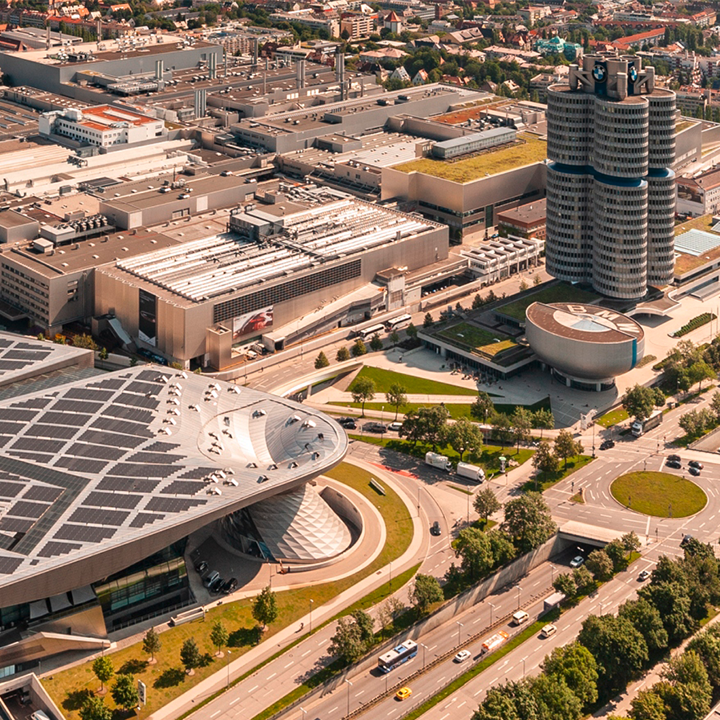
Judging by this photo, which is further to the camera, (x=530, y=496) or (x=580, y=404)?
(x=580, y=404)

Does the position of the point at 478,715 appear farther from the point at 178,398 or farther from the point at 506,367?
the point at 506,367

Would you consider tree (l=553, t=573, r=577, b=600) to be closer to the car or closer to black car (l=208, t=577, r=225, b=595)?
the car

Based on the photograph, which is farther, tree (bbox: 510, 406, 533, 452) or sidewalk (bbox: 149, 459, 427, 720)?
tree (bbox: 510, 406, 533, 452)

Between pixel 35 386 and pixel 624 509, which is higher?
pixel 35 386

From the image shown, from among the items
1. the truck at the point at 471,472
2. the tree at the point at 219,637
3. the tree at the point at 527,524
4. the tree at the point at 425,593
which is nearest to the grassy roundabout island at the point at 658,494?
the tree at the point at 527,524

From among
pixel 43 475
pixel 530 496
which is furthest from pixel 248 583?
pixel 530 496

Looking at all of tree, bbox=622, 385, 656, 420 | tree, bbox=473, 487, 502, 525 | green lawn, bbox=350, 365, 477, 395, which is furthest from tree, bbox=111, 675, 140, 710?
tree, bbox=622, 385, 656, 420

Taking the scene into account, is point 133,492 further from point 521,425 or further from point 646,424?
point 646,424
